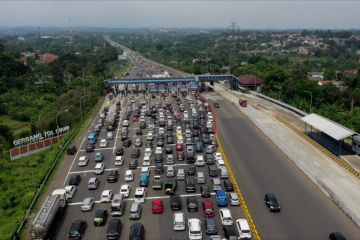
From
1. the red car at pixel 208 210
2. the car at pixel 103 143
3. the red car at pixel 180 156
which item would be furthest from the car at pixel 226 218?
the car at pixel 103 143

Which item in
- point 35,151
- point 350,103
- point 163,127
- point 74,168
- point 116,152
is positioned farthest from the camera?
point 350,103

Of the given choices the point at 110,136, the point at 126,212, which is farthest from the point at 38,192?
the point at 110,136

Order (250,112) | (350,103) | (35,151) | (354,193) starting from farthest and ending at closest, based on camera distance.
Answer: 1. (350,103)
2. (250,112)
3. (35,151)
4. (354,193)

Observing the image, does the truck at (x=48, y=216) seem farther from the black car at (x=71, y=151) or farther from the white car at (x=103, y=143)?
the white car at (x=103, y=143)

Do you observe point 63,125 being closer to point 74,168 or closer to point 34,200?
point 74,168

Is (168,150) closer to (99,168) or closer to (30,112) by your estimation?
(99,168)

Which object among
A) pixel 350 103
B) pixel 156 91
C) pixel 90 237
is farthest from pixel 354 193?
pixel 156 91

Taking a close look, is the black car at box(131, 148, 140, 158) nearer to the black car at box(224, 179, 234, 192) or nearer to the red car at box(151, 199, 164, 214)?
the black car at box(224, 179, 234, 192)
